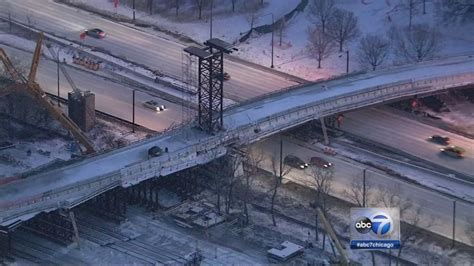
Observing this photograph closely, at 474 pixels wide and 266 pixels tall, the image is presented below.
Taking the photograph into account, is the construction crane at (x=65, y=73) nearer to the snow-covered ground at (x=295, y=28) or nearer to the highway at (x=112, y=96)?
the highway at (x=112, y=96)

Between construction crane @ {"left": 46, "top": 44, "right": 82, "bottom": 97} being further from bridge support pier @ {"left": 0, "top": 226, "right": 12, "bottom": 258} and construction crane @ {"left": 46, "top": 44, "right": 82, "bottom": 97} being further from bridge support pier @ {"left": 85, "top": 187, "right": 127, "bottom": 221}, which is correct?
bridge support pier @ {"left": 0, "top": 226, "right": 12, "bottom": 258}

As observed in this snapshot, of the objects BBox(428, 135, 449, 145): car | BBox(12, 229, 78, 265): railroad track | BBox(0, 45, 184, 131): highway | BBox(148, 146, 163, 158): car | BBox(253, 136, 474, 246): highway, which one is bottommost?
BBox(12, 229, 78, 265): railroad track

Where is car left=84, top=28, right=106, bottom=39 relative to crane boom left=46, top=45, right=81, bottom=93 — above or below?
below

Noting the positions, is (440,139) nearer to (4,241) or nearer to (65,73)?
(65,73)

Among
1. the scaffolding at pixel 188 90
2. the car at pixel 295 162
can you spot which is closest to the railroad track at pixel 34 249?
the scaffolding at pixel 188 90

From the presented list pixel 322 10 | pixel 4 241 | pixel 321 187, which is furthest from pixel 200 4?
pixel 4 241

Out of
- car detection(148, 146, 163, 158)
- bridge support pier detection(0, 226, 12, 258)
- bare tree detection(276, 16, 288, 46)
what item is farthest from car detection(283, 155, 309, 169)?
bare tree detection(276, 16, 288, 46)
